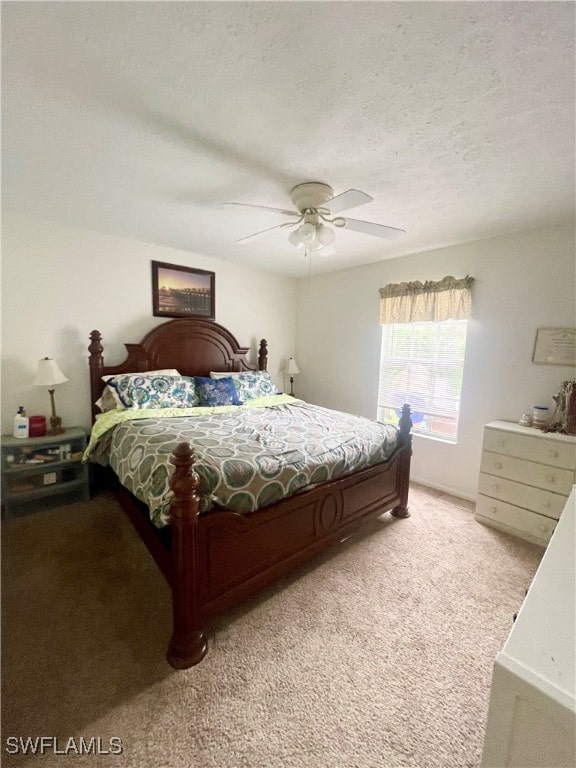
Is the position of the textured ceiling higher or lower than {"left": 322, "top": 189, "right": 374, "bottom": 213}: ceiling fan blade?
higher

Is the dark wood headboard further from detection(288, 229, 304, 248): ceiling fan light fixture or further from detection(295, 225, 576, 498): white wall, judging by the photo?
detection(288, 229, 304, 248): ceiling fan light fixture

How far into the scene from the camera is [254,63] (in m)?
1.13

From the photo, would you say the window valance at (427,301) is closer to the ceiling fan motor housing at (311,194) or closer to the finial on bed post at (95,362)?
the ceiling fan motor housing at (311,194)

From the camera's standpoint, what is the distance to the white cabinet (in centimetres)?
55

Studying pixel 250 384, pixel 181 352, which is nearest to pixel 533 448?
pixel 250 384

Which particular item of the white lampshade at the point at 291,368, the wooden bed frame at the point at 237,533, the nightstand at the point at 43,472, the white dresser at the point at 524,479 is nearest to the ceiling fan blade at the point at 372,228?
the wooden bed frame at the point at 237,533

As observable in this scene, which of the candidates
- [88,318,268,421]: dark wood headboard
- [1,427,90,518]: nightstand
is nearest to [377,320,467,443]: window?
[88,318,268,421]: dark wood headboard

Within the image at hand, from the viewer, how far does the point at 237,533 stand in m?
1.56

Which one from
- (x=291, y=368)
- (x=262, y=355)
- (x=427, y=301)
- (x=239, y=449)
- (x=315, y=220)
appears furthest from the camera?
(x=291, y=368)

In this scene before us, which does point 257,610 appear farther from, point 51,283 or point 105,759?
point 51,283

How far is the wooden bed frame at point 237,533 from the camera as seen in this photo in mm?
1369

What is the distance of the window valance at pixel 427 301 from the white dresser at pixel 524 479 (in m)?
1.11

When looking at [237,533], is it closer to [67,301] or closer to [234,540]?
[234,540]

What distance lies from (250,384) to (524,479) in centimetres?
261
